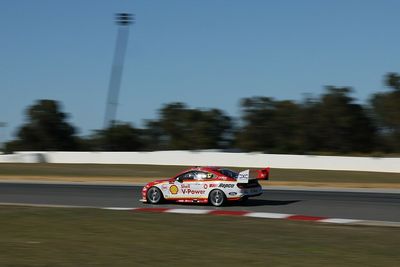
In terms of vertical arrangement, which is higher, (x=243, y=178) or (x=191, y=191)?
(x=243, y=178)

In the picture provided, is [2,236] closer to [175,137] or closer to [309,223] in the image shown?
[309,223]

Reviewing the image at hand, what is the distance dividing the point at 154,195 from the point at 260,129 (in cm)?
5440

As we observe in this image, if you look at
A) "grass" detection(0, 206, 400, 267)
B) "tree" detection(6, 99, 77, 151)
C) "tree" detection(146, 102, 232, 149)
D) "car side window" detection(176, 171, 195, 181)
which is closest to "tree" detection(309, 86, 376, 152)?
"tree" detection(146, 102, 232, 149)

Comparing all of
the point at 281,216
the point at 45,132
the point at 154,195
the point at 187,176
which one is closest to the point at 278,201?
the point at 187,176

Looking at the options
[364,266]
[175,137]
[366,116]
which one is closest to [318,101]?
[366,116]

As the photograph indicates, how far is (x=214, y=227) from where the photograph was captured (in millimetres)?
12906

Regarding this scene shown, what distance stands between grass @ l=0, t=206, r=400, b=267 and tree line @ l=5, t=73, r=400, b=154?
1881 inches

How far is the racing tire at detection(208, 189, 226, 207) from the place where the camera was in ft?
61.3

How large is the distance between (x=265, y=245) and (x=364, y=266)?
220 cm

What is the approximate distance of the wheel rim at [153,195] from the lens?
1970cm

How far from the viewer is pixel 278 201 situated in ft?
67.1

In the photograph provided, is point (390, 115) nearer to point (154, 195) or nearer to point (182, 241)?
point (154, 195)

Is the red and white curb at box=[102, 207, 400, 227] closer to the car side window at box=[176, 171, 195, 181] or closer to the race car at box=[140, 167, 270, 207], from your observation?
the race car at box=[140, 167, 270, 207]

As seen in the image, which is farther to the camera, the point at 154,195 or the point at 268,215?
the point at 154,195
